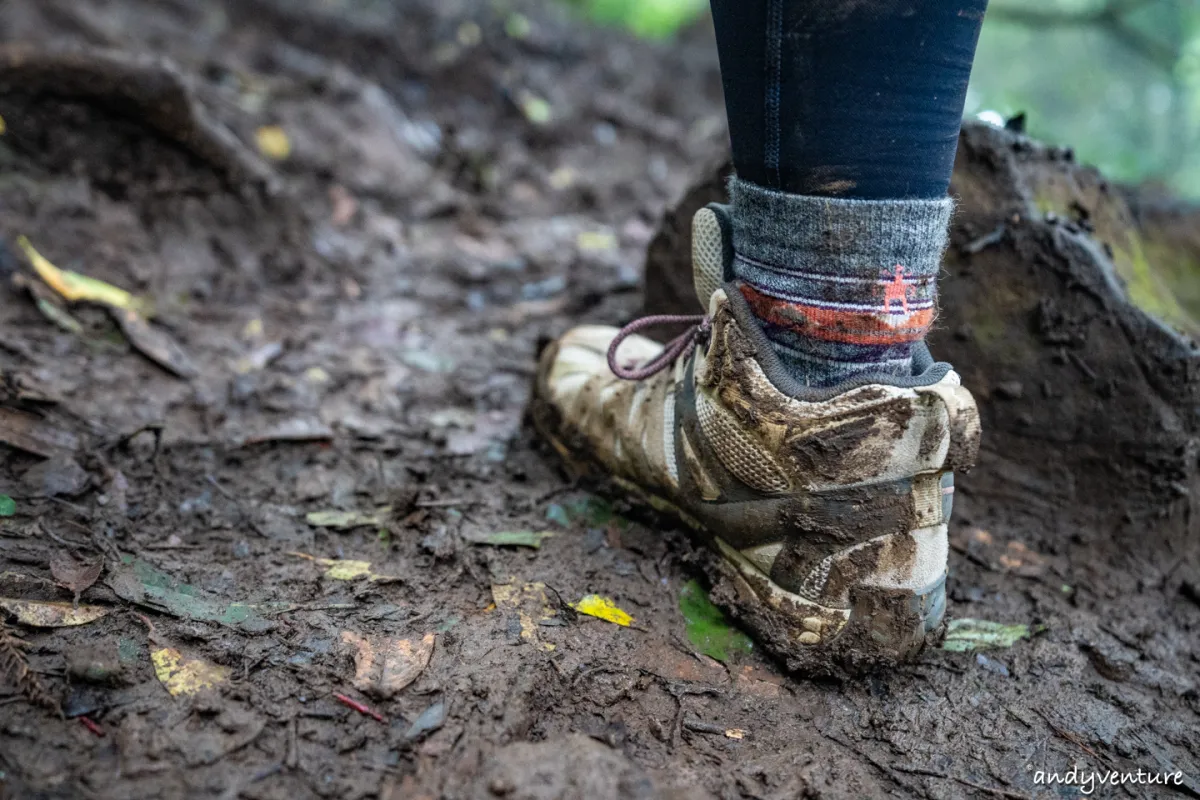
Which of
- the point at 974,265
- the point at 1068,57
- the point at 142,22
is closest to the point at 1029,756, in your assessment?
the point at 974,265

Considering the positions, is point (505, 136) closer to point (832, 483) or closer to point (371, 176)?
point (371, 176)

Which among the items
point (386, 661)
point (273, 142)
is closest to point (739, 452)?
point (386, 661)

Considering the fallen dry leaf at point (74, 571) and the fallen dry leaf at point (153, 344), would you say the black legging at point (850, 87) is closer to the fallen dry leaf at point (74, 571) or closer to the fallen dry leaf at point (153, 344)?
the fallen dry leaf at point (74, 571)

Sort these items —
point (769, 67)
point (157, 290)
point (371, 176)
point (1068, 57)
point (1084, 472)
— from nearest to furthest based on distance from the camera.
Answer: point (769, 67)
point (1084, 472)
point (157, 290)
point (371, 176)
point (1068, 57)

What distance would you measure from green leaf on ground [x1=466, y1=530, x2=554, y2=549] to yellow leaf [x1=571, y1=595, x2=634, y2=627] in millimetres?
182

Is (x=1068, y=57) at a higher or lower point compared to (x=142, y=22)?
higher

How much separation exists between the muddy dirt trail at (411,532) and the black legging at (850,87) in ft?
2.25

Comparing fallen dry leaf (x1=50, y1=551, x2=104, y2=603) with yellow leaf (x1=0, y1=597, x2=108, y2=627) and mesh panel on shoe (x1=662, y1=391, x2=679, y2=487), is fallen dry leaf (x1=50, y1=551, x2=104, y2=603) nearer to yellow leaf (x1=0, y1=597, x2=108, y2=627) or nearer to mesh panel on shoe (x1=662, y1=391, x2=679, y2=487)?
yellow leaf (x1=0, y1=597, x2=108, y2=627)

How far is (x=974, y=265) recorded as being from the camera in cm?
170

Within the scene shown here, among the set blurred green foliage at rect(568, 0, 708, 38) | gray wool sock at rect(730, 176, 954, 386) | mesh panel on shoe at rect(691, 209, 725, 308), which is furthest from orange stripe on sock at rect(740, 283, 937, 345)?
blurred green foliage at rect(568, 0, 708, 38)

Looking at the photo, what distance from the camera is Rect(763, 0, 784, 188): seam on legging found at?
1007 millimetres

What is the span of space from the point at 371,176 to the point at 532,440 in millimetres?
1937

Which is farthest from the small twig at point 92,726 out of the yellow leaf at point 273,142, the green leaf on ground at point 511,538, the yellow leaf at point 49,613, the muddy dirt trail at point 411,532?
the yellow leaf at point 273,142

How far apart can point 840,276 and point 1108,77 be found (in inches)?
195
